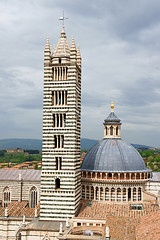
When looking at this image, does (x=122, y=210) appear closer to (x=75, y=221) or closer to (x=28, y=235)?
(x=75, y=221)

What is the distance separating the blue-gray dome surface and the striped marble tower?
5495mm

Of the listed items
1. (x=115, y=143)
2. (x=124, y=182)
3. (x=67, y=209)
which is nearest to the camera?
(x=67, y=209)

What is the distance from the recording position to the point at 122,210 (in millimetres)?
42312

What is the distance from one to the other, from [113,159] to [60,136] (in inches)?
427

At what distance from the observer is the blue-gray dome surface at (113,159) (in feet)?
154

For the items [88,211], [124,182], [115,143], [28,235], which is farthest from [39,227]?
[115,143]

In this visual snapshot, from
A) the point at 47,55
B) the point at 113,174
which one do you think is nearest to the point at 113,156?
the point at 113,174

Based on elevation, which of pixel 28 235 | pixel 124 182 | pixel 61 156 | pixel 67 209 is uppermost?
pixel 61 156

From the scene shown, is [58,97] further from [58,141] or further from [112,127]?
[112,127]

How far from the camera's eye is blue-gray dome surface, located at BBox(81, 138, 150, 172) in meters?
46.9

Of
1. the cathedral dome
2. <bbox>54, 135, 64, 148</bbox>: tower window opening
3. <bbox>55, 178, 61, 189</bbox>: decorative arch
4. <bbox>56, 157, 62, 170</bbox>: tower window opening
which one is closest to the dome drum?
the cathedral dome

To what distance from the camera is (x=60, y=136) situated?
41938 millimetres

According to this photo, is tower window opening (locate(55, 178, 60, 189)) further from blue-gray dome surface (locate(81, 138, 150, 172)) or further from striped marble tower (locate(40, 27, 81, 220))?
blue-gray dome surface (locate(81, 138, 150, 172))

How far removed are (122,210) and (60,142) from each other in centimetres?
1360
